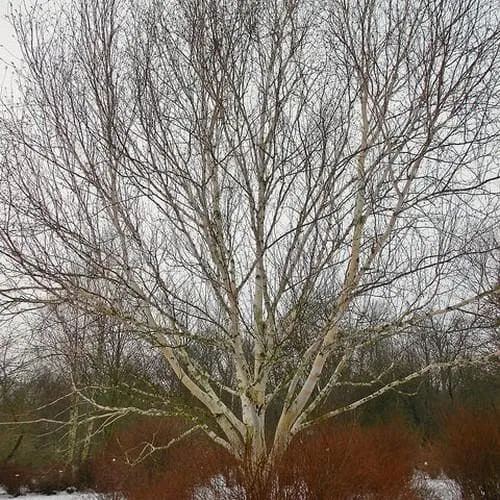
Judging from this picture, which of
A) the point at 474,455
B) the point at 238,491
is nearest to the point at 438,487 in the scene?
the point at 474,455

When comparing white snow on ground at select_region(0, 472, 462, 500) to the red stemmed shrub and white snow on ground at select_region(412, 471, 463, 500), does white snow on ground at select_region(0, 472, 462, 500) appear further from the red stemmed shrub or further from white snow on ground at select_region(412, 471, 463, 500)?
the red stemmed shrub

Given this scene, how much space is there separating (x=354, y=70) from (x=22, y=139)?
338cm

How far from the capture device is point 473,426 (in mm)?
10945

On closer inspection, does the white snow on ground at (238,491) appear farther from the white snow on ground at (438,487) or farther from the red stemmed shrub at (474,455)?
the red stemmed shrub at (474,455)

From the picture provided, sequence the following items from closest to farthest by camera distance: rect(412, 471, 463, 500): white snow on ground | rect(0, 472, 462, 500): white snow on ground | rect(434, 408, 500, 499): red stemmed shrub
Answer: rect(0, 472, 462, 500): white snow on ground
rect(412, 471, 463, 500): white snow on ground
rect(434, 408, 500, 499): red stemmed shrub

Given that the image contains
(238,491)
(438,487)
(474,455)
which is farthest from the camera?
(438,487)

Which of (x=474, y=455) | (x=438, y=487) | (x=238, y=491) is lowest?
(x=438, y=487)

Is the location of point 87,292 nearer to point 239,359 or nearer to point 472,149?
point 239,359

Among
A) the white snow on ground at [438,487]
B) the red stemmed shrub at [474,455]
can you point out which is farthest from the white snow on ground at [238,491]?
the red stemmed shrub at [474,455]

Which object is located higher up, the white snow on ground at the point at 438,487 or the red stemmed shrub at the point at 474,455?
the red stemmed shrub at the point at 474,455

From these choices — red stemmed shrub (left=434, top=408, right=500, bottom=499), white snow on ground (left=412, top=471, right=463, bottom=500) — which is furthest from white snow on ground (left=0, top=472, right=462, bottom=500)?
A: red stemmed shrub (left=434, top=408, right=500, bottom=499)

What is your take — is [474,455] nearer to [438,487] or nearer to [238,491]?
[438,487]

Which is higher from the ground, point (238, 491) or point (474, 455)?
point (238, 491)

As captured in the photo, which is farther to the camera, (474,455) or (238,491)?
(474,455)
